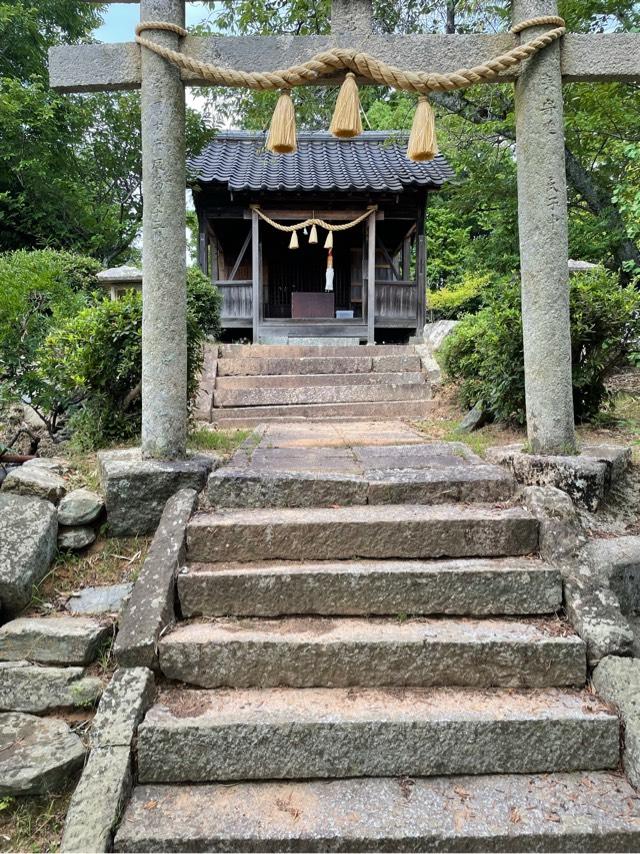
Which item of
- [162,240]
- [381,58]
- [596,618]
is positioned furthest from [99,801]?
[381,58]

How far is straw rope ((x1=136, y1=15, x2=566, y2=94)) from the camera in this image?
3439 mm

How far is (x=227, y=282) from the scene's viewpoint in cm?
1297

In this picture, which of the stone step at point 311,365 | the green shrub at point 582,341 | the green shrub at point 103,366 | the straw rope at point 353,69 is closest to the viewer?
the straw rope at point 353,69

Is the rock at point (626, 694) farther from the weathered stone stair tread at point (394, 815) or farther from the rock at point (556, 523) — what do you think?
the rock at point (556, 523)

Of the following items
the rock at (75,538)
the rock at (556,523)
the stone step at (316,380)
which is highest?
the stone step at (316,380)

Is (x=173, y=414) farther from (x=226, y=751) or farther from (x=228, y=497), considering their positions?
(x=226, y=751)

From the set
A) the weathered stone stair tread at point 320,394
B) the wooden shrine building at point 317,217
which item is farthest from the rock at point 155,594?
the wooden shrine building at point 317,217

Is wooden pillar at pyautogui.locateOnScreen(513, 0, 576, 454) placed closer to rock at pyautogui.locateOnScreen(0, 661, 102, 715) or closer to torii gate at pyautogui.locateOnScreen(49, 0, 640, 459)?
torii gate at pyautogui.locateOnScreen(49, 0, 640, 459)

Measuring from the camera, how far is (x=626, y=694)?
2.32 meters

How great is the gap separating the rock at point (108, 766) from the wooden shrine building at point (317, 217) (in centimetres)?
1045

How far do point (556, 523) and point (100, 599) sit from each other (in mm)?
2402

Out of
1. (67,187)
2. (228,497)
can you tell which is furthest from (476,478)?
(67,187)

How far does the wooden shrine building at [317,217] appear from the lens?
12.5 meters

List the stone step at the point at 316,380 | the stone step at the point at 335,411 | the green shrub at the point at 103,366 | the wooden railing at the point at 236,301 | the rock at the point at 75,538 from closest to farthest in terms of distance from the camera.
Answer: the rock at the point at 75,538
the green shrub at the point at 103,366
the stone step at the point at 335,411
the stone step at the point at 316,380
the wooden railing at the point at 236,301
